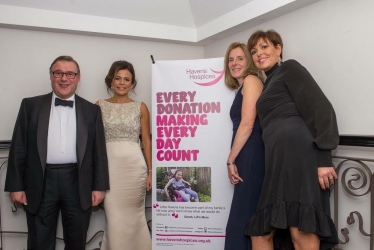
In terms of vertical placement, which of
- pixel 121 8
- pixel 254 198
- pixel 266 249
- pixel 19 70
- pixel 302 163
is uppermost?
pixel 121 8

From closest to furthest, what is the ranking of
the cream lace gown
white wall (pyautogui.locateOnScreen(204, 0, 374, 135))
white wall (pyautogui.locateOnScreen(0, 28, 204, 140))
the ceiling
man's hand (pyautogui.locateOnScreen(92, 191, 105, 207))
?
white wall (pyautogui.locateOnScreen(204, 0, 374, 135))
man's hand (pyautogui.locateOnScreen(92, 191, 105, 207))
the cream lace gown
the ceiling
white wall (pyautogui.locateOnScreen(0, 28, 204, 140))

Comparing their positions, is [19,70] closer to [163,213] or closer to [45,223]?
[45,223]

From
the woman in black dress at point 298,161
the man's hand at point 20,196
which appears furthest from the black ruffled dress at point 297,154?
the man's hand at point 20,196

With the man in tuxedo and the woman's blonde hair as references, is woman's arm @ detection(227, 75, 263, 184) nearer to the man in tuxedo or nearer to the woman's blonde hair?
the woman's blonde hair

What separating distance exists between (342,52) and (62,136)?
6.39ft

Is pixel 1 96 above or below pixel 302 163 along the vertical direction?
above

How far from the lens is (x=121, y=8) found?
9.56 ft

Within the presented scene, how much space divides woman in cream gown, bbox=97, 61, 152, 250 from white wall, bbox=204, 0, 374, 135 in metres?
1.37

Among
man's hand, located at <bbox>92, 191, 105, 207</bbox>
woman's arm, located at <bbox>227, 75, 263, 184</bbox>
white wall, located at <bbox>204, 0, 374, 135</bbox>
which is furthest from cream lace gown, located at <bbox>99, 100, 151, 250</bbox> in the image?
white wall, located at <bbox>204, 0, 374, 135</bbox>

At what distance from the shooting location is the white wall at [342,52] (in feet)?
6.07

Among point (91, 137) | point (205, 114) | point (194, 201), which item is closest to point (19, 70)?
point (91, 137)

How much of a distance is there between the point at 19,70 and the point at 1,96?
269 mm

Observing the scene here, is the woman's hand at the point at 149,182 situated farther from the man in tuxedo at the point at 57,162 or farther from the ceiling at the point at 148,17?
the ceiling at the point at 148,17

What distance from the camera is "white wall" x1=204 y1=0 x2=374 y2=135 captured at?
1.85 metres
